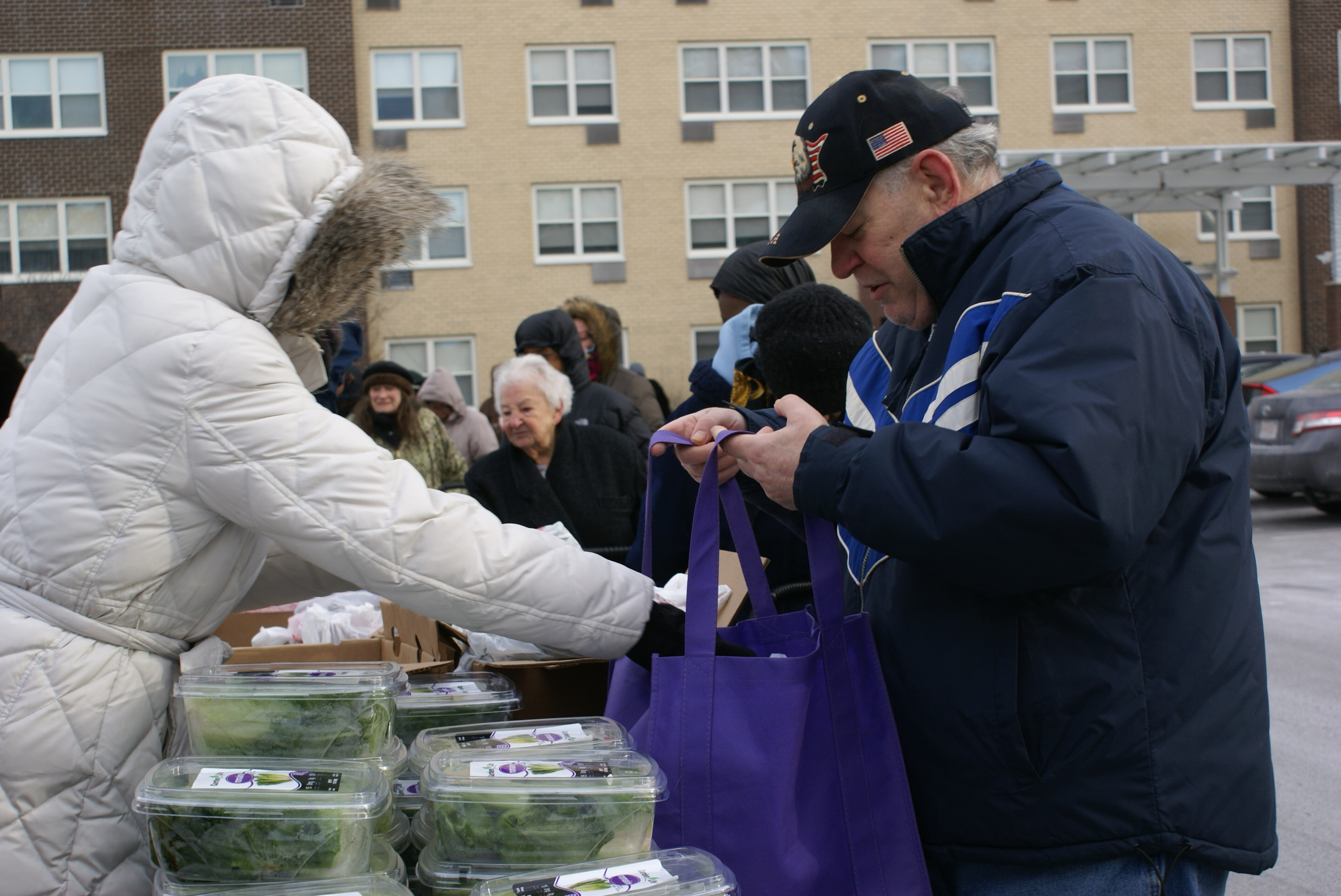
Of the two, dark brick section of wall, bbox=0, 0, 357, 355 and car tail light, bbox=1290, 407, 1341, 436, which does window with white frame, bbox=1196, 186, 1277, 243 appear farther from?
dark brick section of wall, bbox=0, 0, 357, 355

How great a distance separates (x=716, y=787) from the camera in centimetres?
159

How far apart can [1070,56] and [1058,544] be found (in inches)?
985

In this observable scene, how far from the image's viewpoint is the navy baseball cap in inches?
64.8

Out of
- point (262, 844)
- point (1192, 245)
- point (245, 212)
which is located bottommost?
point (262, 844)

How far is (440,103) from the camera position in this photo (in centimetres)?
2206

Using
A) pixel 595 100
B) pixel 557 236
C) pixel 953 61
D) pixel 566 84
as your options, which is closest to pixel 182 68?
pixel 566 84

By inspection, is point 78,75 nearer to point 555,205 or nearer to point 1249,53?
point 555,205

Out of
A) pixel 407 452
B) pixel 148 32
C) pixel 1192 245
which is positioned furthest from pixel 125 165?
pixel 1192 245

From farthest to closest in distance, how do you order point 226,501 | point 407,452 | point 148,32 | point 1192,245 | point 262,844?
1. point 1192,245
2. point 148,32
3. point 407,452
4. point 226,501
5. point 262,844

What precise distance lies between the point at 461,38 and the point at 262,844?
22765mm

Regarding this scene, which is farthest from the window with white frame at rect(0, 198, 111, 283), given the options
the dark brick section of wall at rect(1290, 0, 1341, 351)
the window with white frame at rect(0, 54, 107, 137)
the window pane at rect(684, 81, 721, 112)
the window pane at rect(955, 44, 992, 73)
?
the dark brick section of wall at rect(1290, 0, 1341, 351)

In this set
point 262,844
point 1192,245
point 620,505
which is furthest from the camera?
point 1192,245

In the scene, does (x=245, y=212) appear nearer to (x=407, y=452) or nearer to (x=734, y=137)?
(x=407, y=452)

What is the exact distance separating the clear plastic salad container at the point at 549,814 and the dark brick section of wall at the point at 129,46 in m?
Result: 22.0
